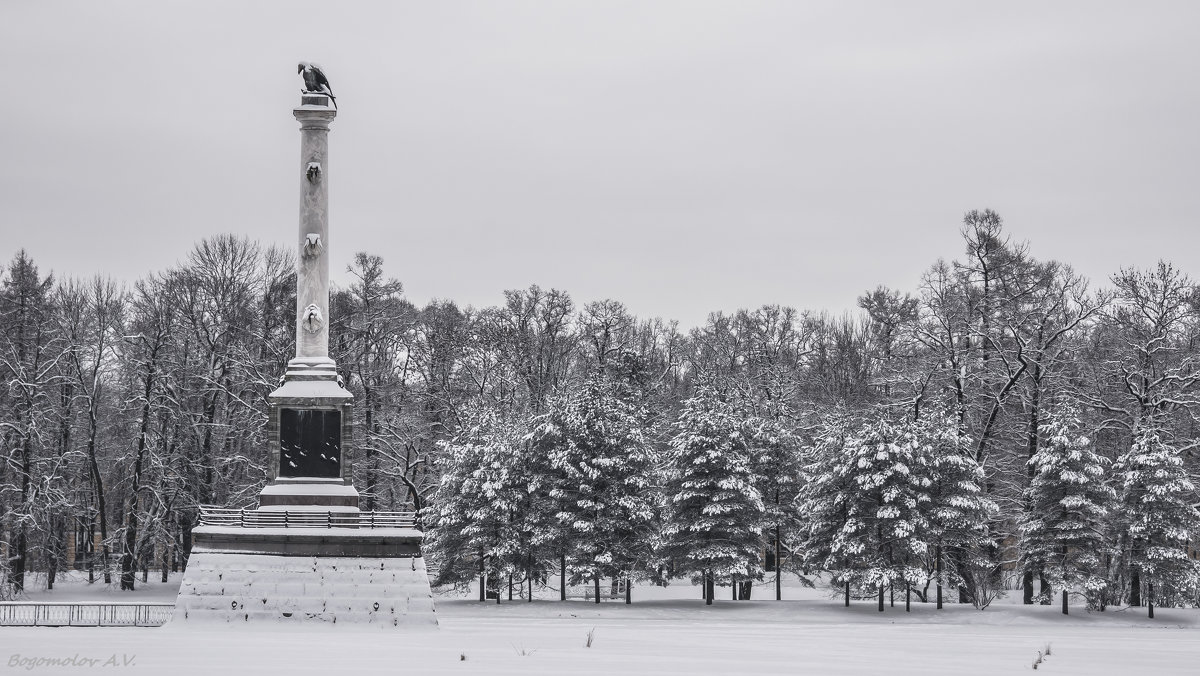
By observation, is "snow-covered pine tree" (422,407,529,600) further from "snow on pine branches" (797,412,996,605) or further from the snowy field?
"snow on pine branches" (797,412,996,605)

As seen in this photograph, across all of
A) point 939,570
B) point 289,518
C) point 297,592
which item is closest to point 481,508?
point 289,518

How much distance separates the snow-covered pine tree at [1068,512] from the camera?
1802 inches

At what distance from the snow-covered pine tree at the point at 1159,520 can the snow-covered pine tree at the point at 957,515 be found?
501 cm

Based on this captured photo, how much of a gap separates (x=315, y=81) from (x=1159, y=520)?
104ft

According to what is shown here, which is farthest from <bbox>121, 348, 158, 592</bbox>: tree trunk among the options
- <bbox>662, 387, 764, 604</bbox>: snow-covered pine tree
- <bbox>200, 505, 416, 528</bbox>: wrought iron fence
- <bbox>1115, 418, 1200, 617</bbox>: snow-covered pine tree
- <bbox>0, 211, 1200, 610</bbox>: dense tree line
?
<bbox>1115, 418, 1200, 617</bbox>: snow-covered pine tree

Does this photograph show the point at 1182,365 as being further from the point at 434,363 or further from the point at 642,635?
the point at 434,363

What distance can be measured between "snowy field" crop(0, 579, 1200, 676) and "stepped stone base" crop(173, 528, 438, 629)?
3.32 ft

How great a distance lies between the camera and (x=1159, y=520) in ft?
148

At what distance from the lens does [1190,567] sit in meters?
44.5

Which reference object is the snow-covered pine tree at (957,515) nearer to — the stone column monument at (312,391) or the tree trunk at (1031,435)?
the tree trunk at (1031,435)

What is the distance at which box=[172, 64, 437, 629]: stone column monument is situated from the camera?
3198 cm

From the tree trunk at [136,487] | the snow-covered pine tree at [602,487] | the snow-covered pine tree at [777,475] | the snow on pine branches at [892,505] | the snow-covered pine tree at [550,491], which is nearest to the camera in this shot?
the snow on pine branches at [892,505]

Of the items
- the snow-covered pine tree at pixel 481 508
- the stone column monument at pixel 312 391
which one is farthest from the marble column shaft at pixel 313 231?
the snow-covered pine tree at pixel 481 508

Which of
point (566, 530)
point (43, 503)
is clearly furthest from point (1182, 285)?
point (43, 503)
